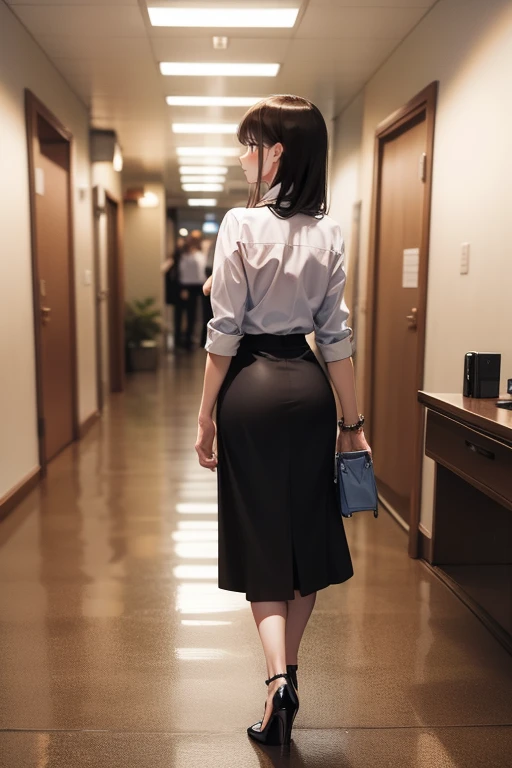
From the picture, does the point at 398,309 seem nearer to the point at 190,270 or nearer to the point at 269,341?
the point at 269,341

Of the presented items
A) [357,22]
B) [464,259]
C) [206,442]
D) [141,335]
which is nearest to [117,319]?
[141,335]

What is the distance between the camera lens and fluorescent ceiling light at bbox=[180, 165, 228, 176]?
9328mm

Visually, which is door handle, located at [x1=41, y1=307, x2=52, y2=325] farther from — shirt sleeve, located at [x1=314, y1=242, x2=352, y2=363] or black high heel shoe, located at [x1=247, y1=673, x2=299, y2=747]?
black high heel shoe, located at [x1=247, y1=673, x2=299, y2=747]

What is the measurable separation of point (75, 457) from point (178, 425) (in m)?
1.31

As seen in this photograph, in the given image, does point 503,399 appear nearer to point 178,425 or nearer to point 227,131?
point 178,425

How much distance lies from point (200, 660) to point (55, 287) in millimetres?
3349

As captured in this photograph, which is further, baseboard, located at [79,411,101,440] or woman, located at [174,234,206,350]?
woman, located at [174,234,206,350]

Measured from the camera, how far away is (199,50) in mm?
4289

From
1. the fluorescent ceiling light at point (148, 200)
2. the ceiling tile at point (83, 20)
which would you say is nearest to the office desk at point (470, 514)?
the ceiling tile at point (83, 20)

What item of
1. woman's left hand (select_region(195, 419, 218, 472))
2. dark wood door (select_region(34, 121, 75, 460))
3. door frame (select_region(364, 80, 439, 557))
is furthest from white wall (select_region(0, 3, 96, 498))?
woman's left hand (select_region(195, 419, 218, 472))

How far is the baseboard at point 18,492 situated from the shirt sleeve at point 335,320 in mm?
2355

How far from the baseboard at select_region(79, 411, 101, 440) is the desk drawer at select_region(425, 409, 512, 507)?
→ 3.74m

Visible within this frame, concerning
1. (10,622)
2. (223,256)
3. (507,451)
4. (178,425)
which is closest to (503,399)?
(507,451)

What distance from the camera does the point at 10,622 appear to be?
97.6 inches
